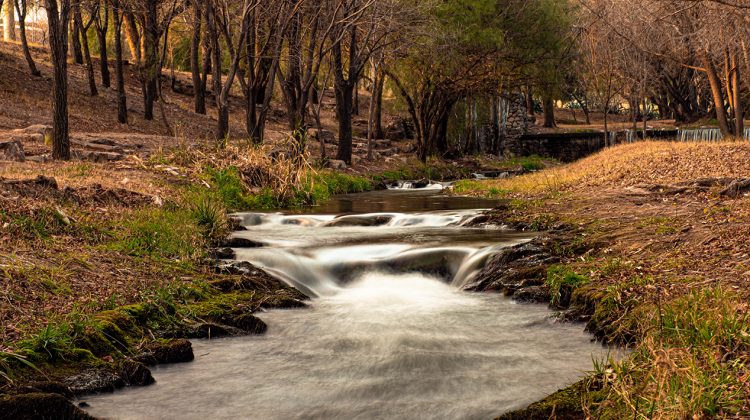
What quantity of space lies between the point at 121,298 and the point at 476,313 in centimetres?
379

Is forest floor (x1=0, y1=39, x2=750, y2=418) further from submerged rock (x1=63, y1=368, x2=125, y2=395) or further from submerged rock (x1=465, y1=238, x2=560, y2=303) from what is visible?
submerged rock (x1=465, y1=238, x2=560, y2=303)

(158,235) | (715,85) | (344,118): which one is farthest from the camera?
(344,118)

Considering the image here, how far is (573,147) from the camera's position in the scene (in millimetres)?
46438

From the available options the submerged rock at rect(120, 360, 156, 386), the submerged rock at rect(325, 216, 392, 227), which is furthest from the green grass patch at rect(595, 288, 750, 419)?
the submerged rock at rect(325, 216, 392, 227)

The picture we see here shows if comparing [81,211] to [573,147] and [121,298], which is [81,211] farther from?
[573,147]

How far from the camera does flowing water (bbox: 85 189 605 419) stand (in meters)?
5.67

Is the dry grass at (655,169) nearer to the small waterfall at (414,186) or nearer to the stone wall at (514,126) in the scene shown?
the small waterfall at (414,186)

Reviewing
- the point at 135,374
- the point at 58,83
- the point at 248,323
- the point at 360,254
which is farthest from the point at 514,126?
the point at 135,374

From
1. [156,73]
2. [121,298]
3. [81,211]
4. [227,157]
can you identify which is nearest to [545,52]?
[156,73]

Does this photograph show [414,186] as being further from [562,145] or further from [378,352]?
[562,145]

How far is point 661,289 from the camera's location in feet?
23.0

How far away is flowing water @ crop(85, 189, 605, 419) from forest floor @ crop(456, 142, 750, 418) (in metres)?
0.53

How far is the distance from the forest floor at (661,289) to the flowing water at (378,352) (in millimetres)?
529

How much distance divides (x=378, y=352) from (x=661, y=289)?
274 centimetres
